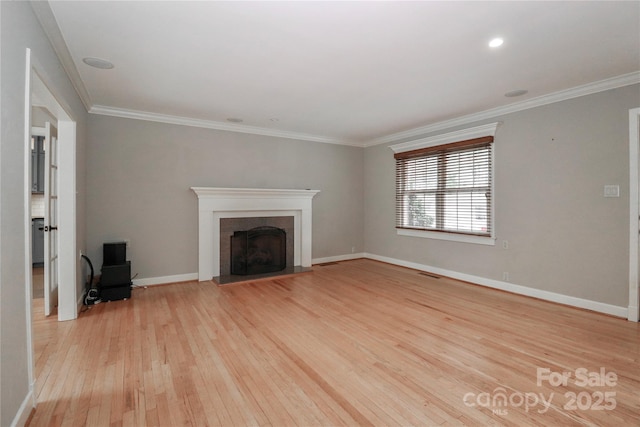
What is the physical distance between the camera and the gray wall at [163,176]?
4191 mm

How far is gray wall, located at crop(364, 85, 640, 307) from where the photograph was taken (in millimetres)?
3305

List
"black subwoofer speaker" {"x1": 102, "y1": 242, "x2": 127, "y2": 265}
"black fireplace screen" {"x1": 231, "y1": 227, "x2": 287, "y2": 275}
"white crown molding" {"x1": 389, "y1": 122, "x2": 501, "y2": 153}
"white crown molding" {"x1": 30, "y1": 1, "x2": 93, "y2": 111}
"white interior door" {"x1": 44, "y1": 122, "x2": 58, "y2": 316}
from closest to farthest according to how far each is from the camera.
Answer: "white crown molding" {"x1": 30, "y1": 1, "x2": 93, "y2": 111} < "white interior door" {"x1": 44, "y1": 122, "x2": 58, "y2": 316} < "black subwoofer speaker" {"x1": 102, "y1": 242, "x2": 127, "y2": 265} < "white crown molding" {"x1": 389, "y1": 122, "x2": 501, "y2": 153} < "black fireplace screen" {"x1": 231, "y1": 227, "x2": 287, "y2": 275}

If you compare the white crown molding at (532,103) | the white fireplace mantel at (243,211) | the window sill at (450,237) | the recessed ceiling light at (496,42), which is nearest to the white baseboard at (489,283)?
the white fireplace mantel at (243,211)

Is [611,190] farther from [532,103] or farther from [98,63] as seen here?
[98,63]

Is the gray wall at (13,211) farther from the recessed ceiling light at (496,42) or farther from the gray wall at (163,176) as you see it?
the recessed ceiling light at (496,42)

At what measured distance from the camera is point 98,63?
2.90 meters

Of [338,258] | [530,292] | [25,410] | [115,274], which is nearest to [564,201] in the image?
[530,292]

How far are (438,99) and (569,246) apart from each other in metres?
2.42

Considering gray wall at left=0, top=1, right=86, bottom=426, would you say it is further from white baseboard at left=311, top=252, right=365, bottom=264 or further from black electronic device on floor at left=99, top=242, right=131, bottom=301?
white baseboard at left=311, top=252, right=365, bottom=264

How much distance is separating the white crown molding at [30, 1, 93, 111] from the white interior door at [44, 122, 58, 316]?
602mm

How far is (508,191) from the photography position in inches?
166

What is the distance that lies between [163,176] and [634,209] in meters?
5.93

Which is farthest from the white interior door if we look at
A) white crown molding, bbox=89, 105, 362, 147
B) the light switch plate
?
the light switch plate

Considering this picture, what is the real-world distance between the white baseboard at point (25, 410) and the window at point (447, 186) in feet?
16.5
